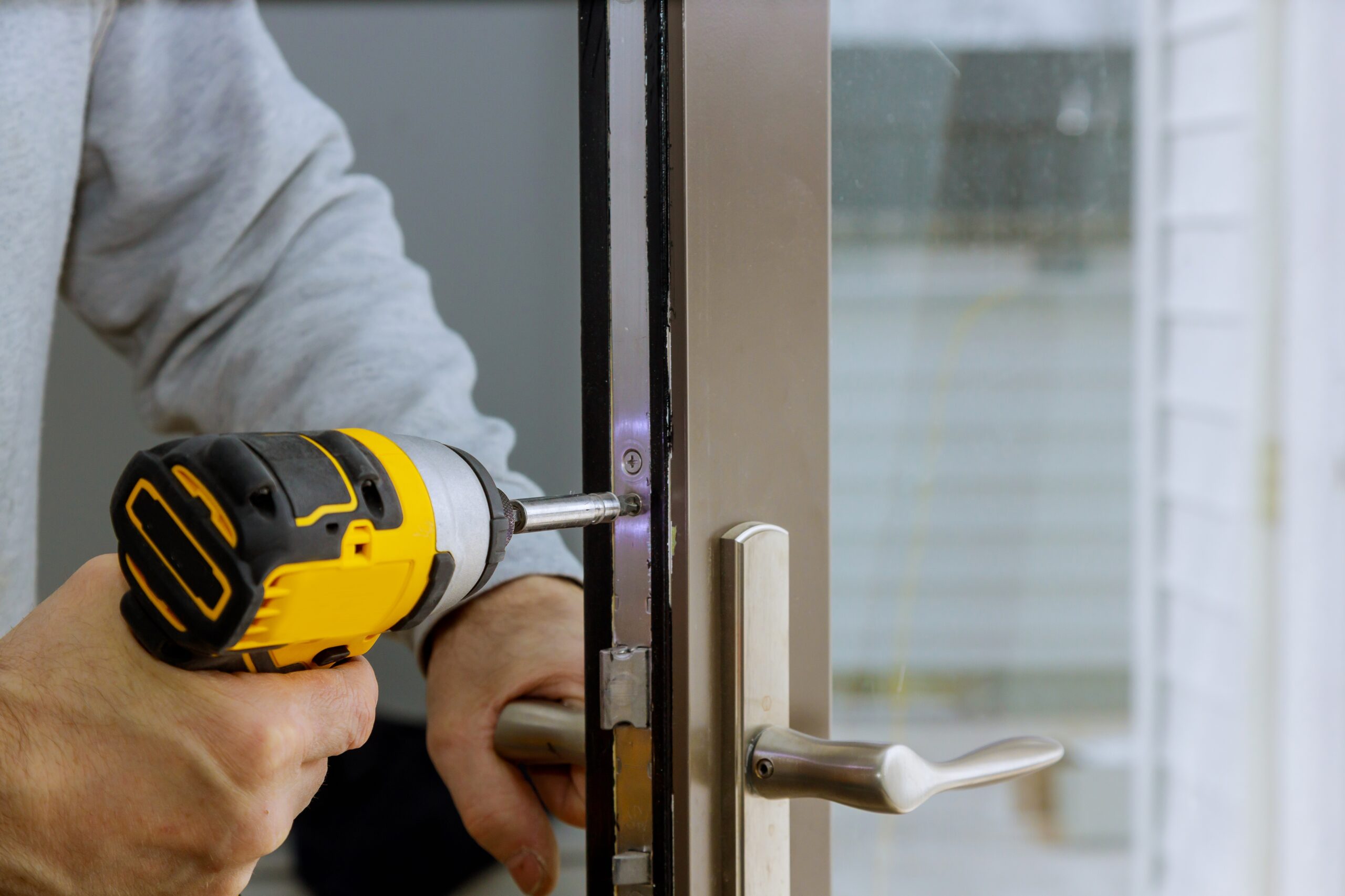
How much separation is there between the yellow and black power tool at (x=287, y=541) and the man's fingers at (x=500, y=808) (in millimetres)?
218

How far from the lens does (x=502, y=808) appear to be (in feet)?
1.94

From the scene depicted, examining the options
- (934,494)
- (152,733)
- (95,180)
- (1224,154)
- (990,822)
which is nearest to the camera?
(152,733)

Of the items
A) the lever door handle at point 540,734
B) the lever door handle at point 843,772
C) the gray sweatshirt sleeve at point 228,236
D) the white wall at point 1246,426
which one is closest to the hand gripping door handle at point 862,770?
the lever door handle at point 843,772

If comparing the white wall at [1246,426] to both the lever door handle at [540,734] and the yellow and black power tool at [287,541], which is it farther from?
the yellow and black power tool at [287,541]

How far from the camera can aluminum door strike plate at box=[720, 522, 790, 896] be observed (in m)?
0.43

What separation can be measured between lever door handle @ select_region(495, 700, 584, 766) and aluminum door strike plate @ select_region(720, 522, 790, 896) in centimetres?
11

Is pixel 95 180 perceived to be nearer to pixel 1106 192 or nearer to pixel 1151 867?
pixel 1106 192

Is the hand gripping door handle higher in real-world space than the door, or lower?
lower

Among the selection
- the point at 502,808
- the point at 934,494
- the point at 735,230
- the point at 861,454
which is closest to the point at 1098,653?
the point at 934,494

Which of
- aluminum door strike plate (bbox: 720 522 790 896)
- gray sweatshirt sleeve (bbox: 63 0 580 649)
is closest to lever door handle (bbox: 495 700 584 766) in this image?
aluminum door strike plate (bbox: 720 522 790 896)

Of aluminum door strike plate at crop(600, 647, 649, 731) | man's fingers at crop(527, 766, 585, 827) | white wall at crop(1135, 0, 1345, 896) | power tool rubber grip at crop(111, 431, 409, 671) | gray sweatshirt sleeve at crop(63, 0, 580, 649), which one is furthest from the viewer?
white wall at crop(1135, 0, 1345, 896)

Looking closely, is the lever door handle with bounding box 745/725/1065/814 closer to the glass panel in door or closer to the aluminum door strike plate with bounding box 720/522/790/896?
the aluminum door strike plate with bounding box 720/522/790/896

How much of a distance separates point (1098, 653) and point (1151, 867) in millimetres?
347

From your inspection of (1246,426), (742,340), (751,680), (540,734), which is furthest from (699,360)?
(1246,426)
